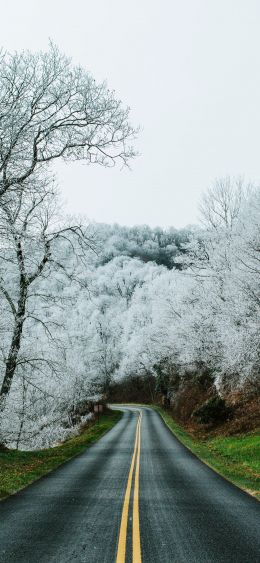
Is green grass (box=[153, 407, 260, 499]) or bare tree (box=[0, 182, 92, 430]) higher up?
bare tree (box=[0, 182, 92, 430])

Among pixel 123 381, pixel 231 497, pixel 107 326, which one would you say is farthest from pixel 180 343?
pixel 107 326

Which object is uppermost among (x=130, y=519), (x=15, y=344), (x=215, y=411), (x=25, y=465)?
(x=15, y=344)

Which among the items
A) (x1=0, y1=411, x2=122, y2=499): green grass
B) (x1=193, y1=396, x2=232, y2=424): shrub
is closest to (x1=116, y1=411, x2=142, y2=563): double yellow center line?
(x1=0, y1=411, x2=122, y2=499): green grass

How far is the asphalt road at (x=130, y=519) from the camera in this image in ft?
20.1

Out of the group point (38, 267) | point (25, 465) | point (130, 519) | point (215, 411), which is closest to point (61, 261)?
point (38, 267)

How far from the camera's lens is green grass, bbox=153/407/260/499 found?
1324 cm

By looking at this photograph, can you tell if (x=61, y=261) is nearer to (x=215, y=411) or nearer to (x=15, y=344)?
(x=15, y=344)

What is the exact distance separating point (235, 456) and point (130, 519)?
11521mm

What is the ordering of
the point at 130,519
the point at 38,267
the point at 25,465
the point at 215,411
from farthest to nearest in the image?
the point at 215,411 → the point at 38,267 → the point at 25,465 → the point at 130,519

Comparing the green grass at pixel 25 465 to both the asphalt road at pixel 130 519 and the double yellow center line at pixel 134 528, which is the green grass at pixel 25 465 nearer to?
the asphalt road at pixel 130 519

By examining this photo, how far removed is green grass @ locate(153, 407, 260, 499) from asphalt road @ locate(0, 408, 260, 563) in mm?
616

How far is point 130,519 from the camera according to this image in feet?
26.5

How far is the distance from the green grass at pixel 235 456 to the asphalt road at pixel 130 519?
616mm

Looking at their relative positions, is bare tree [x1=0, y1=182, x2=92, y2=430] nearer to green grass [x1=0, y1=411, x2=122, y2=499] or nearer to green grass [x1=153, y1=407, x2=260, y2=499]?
green grass [x1=0, y1=411, x2=122, y2=499]
